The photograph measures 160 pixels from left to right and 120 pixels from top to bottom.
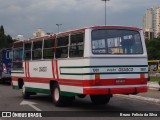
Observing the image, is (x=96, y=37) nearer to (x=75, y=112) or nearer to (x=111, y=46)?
(x=111, y=46)

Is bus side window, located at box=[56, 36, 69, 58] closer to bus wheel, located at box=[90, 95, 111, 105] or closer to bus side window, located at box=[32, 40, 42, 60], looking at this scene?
bus side window, located at box=[32, 40, 42, 60]

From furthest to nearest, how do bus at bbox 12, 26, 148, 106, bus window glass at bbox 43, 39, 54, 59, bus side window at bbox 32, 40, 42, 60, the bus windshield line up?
bus side window at bbox 32, 40, 42, 60 → bus window glass at bbox 43, 39, 54, 59 → the bus windshield → bus at bbox 12, 26, 148, 106

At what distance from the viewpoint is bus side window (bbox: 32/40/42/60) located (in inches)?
678

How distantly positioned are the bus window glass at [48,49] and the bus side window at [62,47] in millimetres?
525

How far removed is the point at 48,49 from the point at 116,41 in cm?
334

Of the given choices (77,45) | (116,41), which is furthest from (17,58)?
(116,41)

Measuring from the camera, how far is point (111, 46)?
14.0 meters

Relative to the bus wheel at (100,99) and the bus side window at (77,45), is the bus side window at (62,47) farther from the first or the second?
the bus wheel at (100,99)

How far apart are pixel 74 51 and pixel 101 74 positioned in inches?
57.8

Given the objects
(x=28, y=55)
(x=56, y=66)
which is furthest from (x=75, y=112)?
(x=28, y=55)

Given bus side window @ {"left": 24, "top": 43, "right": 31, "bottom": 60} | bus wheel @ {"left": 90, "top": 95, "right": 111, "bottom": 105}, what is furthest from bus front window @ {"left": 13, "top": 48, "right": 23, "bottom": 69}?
bus wheel @ {"left": 90, "top": 95, "right": 111, "bottom": 105}

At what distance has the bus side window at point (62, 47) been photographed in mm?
14938

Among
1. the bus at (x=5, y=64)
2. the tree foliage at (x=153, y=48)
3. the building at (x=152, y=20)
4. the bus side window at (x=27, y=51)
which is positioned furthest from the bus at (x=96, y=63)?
the building at (x=152, y=20)

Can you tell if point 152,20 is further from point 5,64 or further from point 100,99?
point 100,99
